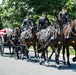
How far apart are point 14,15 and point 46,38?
2408 cm

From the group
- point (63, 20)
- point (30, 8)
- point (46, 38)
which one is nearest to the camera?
point (63, 20)

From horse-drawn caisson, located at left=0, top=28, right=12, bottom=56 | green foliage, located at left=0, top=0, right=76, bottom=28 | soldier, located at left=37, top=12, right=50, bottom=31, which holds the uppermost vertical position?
green foliage, located at left=0, top=0, right=76, bottom=28

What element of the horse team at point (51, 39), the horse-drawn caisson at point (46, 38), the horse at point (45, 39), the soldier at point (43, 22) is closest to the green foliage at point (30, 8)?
the horse-drawn caisson at point (46, 38)

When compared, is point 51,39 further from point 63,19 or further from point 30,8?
point 30,8

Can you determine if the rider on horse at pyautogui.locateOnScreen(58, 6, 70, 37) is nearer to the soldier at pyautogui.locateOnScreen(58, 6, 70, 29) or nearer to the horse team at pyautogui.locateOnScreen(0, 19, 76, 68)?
the soldier at pyautogui.locateOnScreen(58, 6, 70, 29)

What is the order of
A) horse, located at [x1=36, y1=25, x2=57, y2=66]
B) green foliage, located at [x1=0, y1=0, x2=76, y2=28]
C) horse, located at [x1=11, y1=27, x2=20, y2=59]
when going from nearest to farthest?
horse, located at [x1=36, y1=25, x2=57, y2=66] → horse, located at [x1=11, y1=27, x2=20, y2=59] → green foliage, located at [x1=0, y1=0, x2=76, y2=28]

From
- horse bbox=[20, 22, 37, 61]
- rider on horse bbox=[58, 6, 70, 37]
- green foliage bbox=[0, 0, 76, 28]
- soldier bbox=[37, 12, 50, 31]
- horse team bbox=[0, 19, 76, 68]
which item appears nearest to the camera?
rider on horse bbox=[58, 6, 70, 37]

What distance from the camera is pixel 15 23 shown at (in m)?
39.3

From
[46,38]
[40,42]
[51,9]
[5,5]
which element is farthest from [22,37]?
[5,5]

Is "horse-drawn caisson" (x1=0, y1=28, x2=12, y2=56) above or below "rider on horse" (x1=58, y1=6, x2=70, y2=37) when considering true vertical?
below

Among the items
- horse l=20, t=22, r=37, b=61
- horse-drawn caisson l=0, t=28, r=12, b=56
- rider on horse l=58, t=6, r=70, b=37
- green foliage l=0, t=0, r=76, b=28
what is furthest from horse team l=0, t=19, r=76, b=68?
green foliage l=0, t=0, r=76, b=28

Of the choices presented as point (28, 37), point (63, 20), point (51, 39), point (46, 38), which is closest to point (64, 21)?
point (63, 20)

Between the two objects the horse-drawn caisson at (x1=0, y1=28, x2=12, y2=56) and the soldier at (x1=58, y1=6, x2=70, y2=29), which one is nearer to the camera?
the soldier at (x1=58, y1=6, x2=70, y2=29)

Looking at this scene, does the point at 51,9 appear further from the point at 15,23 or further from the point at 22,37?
the point at 22,37
